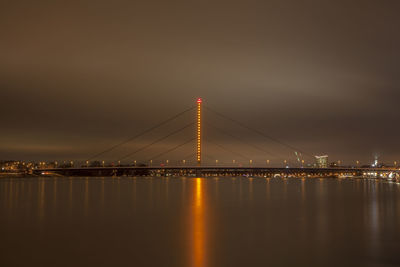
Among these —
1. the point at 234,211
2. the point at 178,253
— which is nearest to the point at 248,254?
the point at 178,253

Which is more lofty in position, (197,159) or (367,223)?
(197,159)

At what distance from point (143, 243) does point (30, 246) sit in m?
2.95

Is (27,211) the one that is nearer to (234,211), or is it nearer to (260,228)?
(234,211)

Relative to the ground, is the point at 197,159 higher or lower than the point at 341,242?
higher

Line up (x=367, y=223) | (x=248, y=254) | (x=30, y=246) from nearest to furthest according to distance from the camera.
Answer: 1. (x=248, y=254)
2. (x=30, y=246)
3. (x=367, y=223)

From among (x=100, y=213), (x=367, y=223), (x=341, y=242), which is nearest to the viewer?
(x=341, y=242)

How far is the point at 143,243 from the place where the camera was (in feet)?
37.9

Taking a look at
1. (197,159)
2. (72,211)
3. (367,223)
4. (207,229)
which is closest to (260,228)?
(207,229)

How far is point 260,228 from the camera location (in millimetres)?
14773

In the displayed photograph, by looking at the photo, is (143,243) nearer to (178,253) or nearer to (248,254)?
(178,253)

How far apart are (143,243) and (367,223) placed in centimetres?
926

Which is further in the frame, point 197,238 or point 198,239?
point 197,238

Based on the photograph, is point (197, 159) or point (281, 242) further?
point (197, 159)

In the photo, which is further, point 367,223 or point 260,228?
point 367,223
